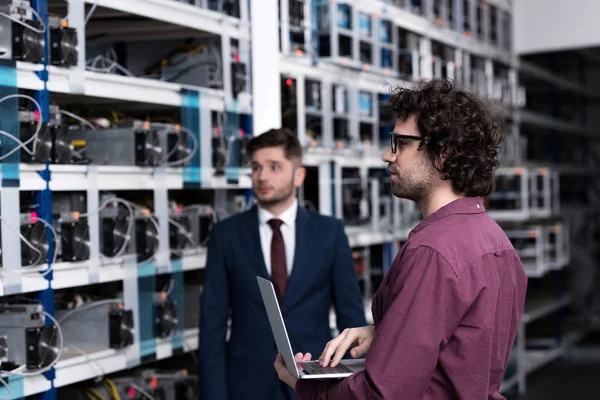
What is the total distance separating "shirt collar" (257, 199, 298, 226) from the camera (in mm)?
3807

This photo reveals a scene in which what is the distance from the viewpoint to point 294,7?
5.22 m

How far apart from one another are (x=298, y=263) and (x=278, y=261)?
4.4 inches

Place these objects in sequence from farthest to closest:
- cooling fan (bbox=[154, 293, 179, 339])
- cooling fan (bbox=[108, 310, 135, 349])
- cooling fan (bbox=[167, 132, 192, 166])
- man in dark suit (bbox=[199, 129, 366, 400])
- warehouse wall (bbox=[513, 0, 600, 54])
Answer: warehouse wall (bbox=[513, 0, 600, 54]) < cooling fan (bbox=[167, 132, 192, 166]) < cooling fan (bbox=[154, 293, 179, 339]) < cooling fan (bbox=[108, 310, 135, 349]) < man in dark suit (bbox=[199, 129, 366, 400])

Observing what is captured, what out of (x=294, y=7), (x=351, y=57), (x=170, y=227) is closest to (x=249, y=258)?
(x=170, y=227)

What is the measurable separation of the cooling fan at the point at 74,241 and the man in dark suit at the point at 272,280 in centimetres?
51

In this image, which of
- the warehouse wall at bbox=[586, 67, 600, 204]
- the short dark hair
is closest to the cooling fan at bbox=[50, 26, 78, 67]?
the short dark hair

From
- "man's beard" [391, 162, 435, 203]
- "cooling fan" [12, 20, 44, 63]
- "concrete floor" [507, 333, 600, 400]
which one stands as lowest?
"concrete floor" [507, 333, 600, 400]

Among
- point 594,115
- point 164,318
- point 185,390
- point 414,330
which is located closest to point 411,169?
point 414,330

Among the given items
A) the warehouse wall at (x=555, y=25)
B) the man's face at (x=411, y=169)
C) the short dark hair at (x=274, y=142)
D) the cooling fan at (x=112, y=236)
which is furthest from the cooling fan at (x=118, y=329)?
the warehouse wall at (x=555, y=25)

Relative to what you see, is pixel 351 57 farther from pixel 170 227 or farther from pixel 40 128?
pixel 40 128

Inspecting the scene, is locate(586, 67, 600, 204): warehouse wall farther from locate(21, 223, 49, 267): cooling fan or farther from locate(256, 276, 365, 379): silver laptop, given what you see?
locate(256, 276, 365, 379): silver laptop

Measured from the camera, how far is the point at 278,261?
3.77 meters

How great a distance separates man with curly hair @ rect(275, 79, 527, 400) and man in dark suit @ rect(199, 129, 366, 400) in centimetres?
125

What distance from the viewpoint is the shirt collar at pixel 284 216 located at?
12.5 feet
